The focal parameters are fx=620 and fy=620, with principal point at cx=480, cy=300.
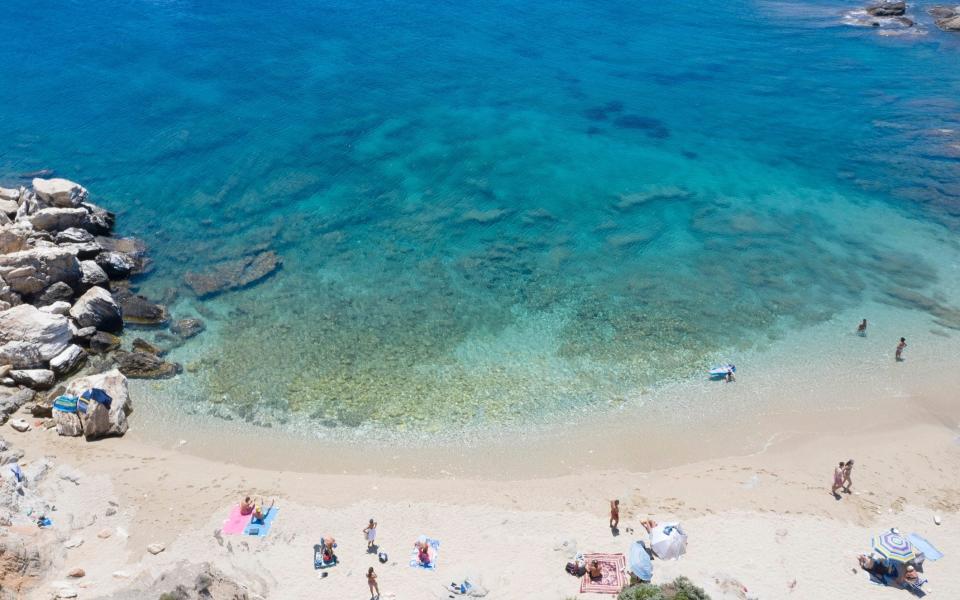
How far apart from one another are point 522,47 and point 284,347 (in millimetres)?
47575

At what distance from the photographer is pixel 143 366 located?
3031cm

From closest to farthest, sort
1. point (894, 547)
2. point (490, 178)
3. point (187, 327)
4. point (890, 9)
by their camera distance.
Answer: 1. point (894, 547)
2. point (187, 327)
3. point (490, 178)
4. point (890, 9)

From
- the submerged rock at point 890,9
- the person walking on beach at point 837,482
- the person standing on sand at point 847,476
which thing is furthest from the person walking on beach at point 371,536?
the submerged rock at point 890,9

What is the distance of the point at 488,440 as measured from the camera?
89.2 feet

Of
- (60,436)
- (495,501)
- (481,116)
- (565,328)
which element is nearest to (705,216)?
(565,328)

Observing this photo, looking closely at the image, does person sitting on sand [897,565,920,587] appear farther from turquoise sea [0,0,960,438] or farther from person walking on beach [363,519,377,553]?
person walking on beach [363,519,377,553]

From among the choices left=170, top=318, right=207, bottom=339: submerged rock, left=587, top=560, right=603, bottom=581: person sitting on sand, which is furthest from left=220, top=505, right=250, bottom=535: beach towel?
left=170, top=318, right=207, bottom=339: submerged rock

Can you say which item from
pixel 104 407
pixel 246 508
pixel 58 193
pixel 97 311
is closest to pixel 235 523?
pixel 246 508

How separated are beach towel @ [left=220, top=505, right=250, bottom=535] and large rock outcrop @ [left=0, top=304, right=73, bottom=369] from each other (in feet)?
45.2

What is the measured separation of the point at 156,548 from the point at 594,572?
15235 millimetres

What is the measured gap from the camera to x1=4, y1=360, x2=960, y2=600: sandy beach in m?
20.9

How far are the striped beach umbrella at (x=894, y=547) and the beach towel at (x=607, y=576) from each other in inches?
328

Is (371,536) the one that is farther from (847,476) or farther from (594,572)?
(847,476)

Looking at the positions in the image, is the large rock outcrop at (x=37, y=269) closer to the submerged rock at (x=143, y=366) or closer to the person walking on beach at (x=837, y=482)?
the submerged rock at (x=143, y=366)
